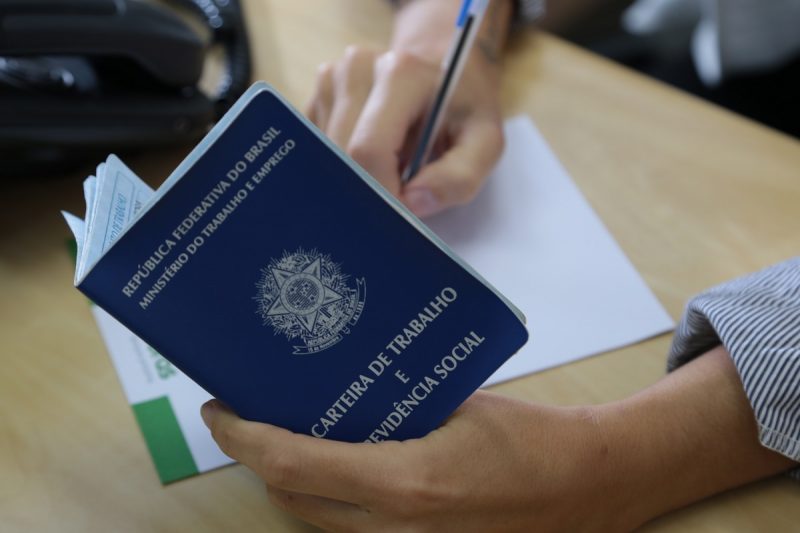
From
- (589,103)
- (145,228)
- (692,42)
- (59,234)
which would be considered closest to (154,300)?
(145,228)

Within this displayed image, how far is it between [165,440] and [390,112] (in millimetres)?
301

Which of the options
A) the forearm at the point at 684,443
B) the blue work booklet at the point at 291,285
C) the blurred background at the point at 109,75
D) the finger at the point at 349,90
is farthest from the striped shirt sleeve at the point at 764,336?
the blurred background at the point at 109,75

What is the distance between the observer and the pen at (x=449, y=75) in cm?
59

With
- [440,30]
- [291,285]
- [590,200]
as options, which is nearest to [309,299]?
[291,285]

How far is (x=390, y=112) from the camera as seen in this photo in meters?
0.65

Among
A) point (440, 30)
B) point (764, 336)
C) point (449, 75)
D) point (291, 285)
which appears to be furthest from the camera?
point (440, 30)

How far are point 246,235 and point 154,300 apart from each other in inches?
2.1

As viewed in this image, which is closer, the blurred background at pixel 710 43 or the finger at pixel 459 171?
the finger at pixel 459 171

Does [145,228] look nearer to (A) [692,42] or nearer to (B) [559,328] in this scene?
(B) [559,328]

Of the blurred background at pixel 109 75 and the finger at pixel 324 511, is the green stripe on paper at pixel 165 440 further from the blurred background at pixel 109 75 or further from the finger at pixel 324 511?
the blurred background at pixel 109 75

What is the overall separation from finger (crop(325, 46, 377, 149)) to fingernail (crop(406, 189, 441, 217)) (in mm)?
67

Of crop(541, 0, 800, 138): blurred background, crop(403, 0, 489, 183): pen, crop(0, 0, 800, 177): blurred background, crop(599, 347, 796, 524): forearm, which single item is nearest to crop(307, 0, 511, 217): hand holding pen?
crop(403, 0, 489, 183): pen

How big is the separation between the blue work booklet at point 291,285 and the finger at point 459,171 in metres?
0.24

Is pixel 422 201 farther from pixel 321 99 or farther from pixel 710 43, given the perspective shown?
pixel 710 43
